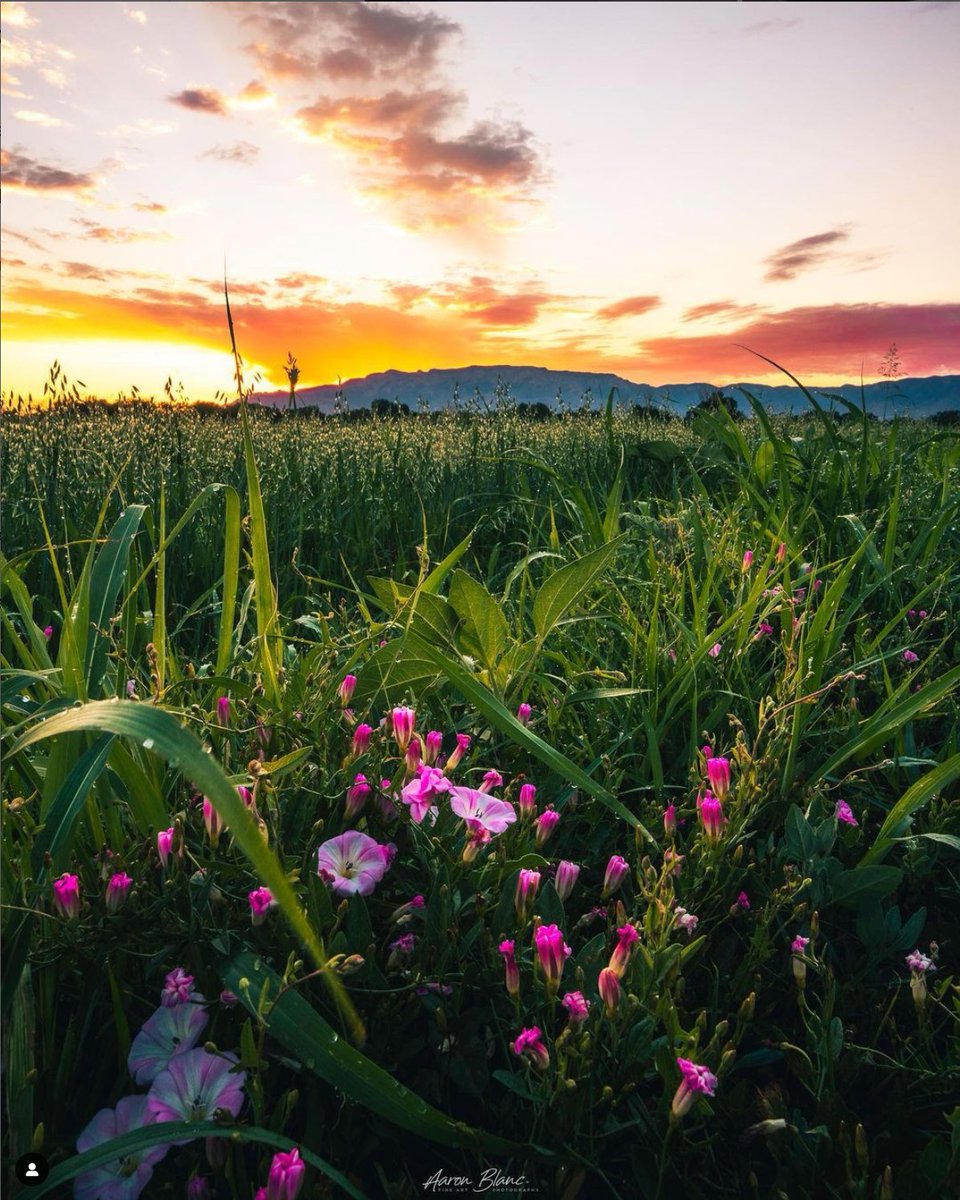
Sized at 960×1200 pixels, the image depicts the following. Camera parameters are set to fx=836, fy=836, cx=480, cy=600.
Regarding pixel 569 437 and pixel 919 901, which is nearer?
pixel 919 901

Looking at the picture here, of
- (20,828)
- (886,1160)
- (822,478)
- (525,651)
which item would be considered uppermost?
(822,478)

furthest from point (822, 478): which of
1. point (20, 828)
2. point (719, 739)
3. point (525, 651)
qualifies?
point (20, 828)

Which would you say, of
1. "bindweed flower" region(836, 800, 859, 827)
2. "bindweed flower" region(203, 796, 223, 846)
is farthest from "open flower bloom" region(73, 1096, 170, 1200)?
"bindweed flower" region(836, 800, 859, 827)

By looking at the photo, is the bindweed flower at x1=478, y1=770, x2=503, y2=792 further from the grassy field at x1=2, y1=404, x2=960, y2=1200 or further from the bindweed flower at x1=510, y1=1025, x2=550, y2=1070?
the bindweed flower at x1=510, y1=1025, x2=550, y2=1070

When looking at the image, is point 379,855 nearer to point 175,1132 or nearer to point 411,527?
point 175,1132

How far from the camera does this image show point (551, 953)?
104cm

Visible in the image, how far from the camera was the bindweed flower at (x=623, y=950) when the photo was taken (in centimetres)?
105

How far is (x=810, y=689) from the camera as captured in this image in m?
1.98

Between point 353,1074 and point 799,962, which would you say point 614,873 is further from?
point 353,1074

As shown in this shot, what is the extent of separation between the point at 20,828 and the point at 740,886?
49.2 inches

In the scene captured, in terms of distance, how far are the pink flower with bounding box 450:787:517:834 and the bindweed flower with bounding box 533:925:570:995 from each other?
257 millimetres

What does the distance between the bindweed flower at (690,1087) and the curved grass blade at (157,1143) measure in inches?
14.6

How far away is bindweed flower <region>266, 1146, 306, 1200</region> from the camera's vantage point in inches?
32.7

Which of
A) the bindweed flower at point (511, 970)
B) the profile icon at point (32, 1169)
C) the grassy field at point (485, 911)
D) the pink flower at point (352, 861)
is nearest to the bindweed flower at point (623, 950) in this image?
the grassy field at point (485, 911)
